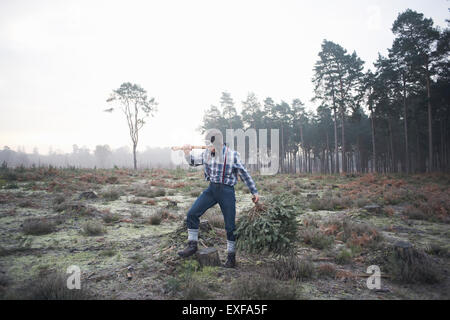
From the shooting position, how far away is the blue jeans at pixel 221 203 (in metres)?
4.32

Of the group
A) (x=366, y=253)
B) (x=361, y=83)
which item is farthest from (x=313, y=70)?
(x=366, y=253)

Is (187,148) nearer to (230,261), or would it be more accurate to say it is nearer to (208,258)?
(208,258)

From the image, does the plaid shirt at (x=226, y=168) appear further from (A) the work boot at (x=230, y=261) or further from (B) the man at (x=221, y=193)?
(A) the work boot at (x=230, y=261)

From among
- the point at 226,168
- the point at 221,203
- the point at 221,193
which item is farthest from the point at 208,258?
the point at 226,168

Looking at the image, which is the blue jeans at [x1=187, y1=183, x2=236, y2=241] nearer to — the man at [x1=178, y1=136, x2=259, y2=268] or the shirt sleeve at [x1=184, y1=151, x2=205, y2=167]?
the man at [x1=178, y1=136, x2=259, y2=268]

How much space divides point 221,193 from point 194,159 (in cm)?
93

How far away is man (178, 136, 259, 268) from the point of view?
432 cm

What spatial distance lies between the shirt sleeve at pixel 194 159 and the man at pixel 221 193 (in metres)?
0.03

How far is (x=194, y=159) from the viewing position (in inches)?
186

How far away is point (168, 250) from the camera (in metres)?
5.07

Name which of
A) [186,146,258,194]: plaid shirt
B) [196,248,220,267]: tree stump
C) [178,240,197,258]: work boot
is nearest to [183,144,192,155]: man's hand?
[186,146,258,194]: plaid shirt

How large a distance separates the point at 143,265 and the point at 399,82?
32.7 metres

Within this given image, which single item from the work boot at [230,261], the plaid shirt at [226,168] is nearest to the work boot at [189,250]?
the work boot at [230,261]
